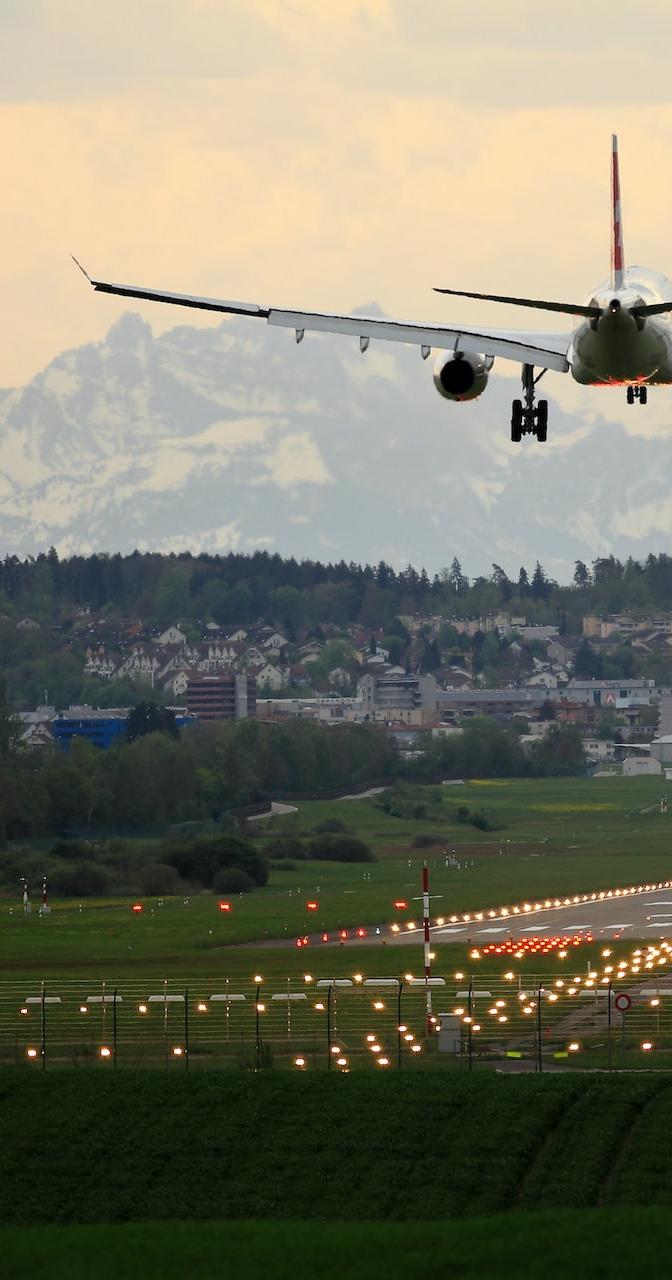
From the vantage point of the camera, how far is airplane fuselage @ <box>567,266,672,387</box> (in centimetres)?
4931

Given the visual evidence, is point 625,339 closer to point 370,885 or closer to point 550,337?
point 550,337

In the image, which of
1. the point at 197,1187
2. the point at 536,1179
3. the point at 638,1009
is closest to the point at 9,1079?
the point at 197,1187

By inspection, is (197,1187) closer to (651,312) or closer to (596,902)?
(651,312)

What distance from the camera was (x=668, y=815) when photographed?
492ft

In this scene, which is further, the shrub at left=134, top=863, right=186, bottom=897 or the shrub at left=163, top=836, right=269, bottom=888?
the shrub at left=163, top=836, right=269, bottom=888

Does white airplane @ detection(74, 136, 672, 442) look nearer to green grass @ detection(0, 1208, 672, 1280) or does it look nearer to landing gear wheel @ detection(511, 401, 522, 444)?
landing gear wheel @ detection(511, 401, 522, 444)

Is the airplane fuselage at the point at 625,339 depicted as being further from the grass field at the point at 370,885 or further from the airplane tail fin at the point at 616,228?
the grass field at the point at 370,885

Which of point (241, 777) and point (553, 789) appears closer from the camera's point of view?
point (241, 777)

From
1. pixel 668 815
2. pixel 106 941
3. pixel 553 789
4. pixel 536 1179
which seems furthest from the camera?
pixel 553 789

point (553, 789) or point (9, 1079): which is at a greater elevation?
point (553, 789)

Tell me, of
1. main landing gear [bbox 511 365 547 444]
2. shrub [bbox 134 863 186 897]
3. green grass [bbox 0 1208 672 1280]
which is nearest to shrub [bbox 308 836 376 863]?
shrub [bbox 134 863 186 897]

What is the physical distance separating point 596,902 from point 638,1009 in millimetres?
37517

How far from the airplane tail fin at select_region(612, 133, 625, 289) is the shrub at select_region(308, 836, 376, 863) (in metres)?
64.8

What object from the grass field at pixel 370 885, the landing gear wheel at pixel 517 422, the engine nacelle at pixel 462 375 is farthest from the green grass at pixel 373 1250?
the grass field at pixel 370 885
